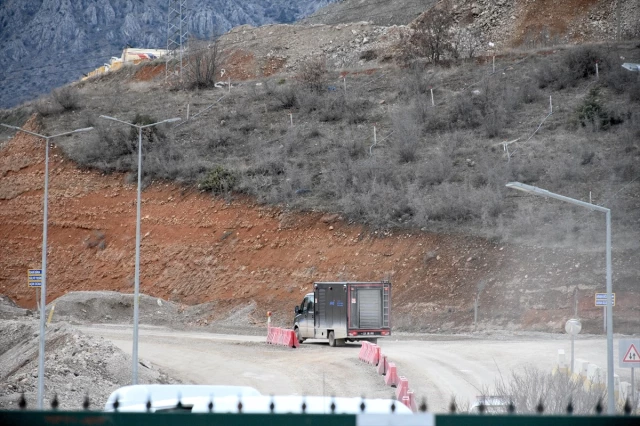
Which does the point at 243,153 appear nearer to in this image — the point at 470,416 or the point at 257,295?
the point at 257,295

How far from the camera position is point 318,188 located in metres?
53.5

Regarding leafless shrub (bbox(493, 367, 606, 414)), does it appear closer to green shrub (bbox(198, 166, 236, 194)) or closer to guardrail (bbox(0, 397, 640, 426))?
guardrail (bbox(0, 397, 640, 426))

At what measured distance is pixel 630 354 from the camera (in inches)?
703

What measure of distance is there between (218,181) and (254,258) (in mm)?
7993

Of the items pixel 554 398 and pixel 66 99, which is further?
pixel 66 99

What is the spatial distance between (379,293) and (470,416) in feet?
97.7


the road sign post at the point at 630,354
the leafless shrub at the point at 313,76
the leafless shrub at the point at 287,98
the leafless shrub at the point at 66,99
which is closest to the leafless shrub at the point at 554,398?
the road sign post at the point at 630,354

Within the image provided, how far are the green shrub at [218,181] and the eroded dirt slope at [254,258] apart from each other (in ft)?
2.24

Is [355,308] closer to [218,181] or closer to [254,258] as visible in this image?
[254,258]

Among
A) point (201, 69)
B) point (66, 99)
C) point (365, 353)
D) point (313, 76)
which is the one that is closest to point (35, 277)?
point (365, 353)

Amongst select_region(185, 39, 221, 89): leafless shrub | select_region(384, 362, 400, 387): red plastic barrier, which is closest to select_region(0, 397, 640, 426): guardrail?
select_region(384, 362, 400, 387): red plastic barrier

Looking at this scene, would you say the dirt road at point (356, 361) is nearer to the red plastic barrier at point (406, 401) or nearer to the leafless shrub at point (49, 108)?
the red plastic barrier at point (406, 401)

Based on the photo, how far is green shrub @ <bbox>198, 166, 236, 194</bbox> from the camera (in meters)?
55.6

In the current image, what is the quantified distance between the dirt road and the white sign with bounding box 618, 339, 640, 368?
4.03m
